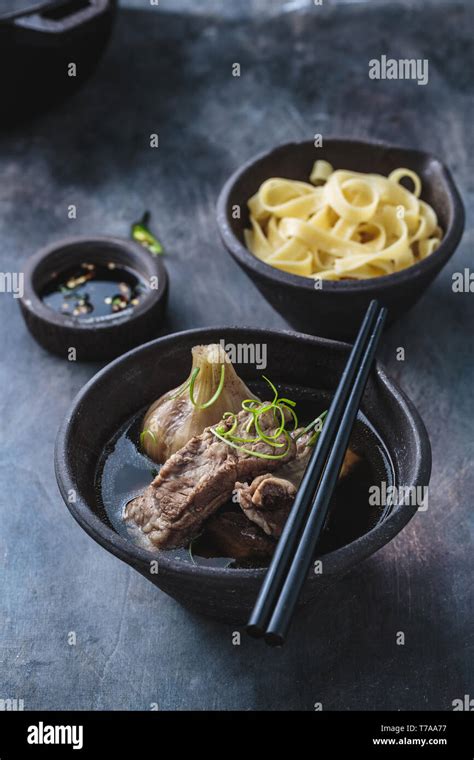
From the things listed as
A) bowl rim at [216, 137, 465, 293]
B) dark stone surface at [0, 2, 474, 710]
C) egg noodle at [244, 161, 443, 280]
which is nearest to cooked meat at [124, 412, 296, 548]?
dark stone surface at [0, 2, 474, 710]

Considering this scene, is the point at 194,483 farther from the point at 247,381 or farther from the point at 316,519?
the point at 247,381

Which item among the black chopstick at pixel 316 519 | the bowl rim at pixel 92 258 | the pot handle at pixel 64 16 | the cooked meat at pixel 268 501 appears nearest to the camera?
the black chopstick at pixel 316 519

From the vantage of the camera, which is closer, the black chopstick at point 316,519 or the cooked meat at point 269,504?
the black chopstick at point 316,519

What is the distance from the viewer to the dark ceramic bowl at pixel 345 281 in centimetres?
327

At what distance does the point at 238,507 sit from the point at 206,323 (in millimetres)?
1383

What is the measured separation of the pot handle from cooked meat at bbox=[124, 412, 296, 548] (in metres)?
2.47

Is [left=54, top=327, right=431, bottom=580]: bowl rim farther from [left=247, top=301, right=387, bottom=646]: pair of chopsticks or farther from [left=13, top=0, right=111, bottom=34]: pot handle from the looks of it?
[left=13, top=0, right=111, bottom=34]: pot handle

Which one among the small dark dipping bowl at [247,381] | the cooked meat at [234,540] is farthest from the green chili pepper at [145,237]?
the cooked meat at [234,540]

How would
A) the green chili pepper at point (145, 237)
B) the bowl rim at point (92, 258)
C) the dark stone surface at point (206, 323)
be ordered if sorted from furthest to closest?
1. the green chili pepper at point (145, 237)
2. the bowl rim at point (92, 258)
3. the dark stone surface at point (206, 323)

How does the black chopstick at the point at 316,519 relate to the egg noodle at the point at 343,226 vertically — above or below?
below

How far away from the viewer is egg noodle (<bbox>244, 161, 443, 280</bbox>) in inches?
139

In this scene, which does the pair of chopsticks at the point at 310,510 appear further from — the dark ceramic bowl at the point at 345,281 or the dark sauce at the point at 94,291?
the dark sauce at the point at 94,291

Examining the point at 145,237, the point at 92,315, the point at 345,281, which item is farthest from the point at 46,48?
the point at 345,281

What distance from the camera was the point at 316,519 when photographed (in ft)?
7.36
